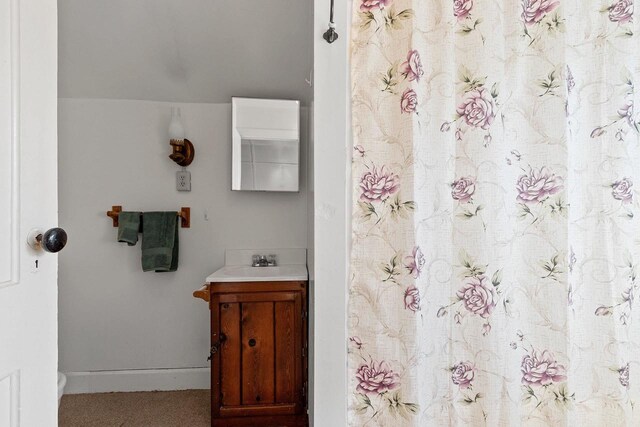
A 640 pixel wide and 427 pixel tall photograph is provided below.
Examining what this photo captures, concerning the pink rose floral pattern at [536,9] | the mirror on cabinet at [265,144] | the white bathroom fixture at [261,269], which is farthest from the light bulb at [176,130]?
the pink rose floral pattern at [536,9]

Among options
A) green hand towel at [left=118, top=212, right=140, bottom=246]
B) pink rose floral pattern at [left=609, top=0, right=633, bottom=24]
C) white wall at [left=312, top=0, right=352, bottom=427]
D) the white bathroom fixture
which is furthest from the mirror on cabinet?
pink rose floral pattern at [left=609, top=0, right=633, bottom=24]

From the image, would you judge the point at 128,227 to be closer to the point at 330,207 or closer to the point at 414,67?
the point at 330,207

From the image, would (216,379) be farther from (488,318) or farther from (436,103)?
(436,103)

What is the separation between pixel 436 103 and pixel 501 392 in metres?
0.81

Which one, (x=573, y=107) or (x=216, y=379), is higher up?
(x=573, y=107)

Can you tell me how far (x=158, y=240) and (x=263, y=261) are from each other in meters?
0.61

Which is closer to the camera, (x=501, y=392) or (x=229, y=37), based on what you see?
(x=501, y=392)

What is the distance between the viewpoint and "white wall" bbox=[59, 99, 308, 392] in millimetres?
1980

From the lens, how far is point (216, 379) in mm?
1591

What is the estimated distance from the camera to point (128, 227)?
6.24ft
